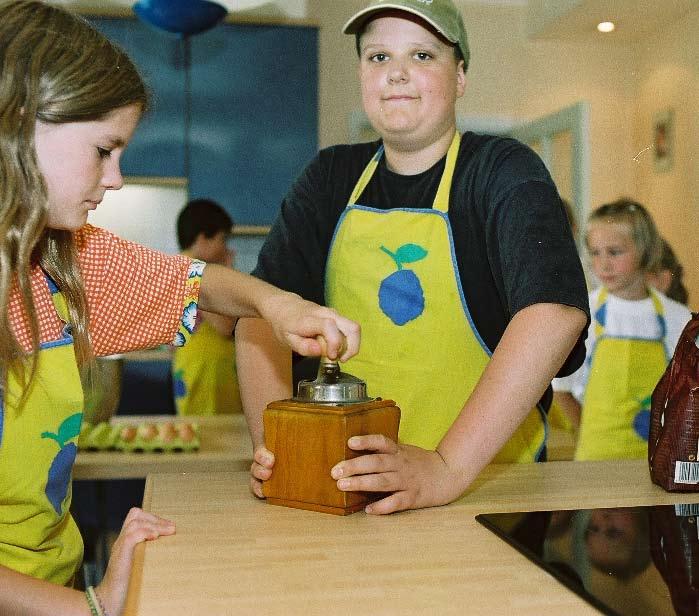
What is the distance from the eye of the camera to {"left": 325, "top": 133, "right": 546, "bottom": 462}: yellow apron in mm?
1214

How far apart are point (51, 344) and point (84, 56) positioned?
305 mm

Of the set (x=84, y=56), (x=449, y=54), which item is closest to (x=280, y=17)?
(x=449, y=54)

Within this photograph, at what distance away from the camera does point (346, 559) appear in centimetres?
71

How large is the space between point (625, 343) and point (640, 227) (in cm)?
41

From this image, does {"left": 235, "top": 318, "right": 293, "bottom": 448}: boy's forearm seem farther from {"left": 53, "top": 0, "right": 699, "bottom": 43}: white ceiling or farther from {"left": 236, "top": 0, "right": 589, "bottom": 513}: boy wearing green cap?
{"left": 53, "top": 0, "right": 699, "bottom": 43}: white ceiling

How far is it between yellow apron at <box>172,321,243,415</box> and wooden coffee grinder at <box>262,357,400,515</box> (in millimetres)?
2473

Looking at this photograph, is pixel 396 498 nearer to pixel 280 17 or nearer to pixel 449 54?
pixel 449 54

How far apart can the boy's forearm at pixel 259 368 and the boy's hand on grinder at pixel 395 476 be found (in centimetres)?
32

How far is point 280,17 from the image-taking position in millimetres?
3777

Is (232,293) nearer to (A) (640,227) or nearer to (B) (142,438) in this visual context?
(B) (142,438)

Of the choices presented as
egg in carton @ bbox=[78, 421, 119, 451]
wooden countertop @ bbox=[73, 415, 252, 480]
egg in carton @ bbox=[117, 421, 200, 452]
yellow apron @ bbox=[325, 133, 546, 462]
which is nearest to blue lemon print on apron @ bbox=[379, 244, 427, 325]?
yellow apron @ bbox=[325, 133, 546, 462]

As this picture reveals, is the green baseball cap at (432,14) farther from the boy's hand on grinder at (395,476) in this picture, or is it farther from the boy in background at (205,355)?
the boy in background at (205,355)

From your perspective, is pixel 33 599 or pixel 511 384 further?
pixel 511 384

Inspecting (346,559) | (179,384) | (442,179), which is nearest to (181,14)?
(179,384)
